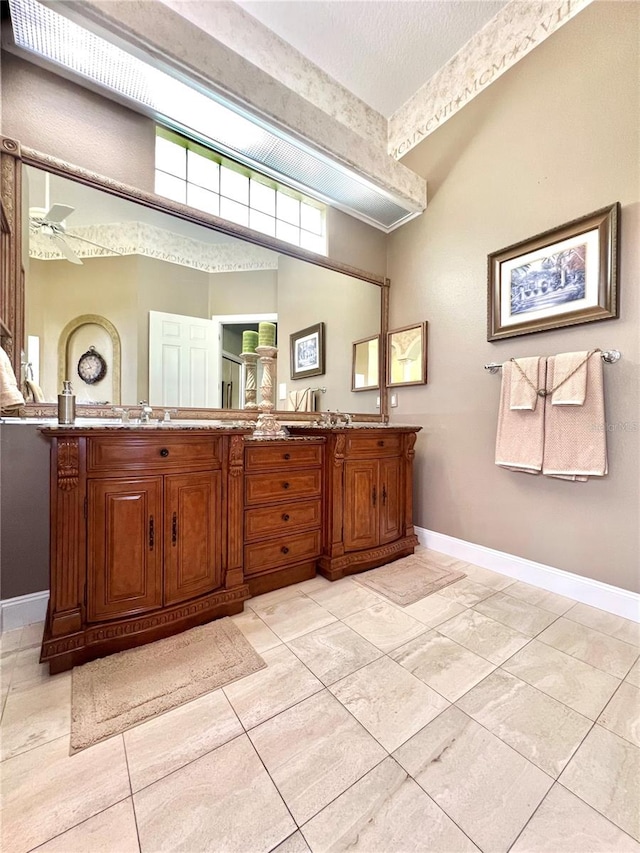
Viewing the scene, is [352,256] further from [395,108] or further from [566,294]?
[566,294]

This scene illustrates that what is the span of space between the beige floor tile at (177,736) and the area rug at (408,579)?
101 cm

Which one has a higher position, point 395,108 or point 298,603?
point 395,108

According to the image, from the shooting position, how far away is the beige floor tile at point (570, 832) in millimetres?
763

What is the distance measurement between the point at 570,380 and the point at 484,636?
1349mm

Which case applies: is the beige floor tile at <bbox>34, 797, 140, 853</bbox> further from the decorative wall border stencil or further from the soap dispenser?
the decorative wall border stencil

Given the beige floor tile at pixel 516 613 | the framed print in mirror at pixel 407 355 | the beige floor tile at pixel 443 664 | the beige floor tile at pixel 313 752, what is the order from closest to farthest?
the beige floor tile at pixel 313 752 < the beige floor tile at pixel 443 664 < the beige floor tile at pixel 516 613 < the framed print in mirror at pixel 407 355

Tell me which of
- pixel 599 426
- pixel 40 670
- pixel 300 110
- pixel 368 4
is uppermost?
pixel 368 4

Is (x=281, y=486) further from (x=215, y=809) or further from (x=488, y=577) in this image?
(x=488, y=577)

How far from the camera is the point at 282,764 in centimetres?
95

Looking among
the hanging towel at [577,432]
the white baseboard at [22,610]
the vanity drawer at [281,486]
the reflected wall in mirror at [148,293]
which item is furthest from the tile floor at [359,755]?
the reflected wall in mirror at [148,293]

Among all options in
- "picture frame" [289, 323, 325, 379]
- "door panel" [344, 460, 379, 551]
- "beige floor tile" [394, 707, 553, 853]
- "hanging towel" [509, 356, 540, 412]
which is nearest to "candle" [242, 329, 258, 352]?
"picture frame" [289, 323, 325, 379]

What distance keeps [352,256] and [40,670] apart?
307 centimetres

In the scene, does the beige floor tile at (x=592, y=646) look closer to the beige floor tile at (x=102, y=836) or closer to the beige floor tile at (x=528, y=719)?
the beige floor tile at (x=528, y=719)

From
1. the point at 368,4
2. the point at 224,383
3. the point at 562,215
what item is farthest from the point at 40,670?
the point at 368,4
